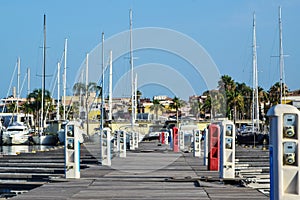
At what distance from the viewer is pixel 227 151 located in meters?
17.4

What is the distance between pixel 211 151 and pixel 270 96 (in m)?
102

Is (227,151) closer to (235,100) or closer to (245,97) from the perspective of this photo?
(235,100)

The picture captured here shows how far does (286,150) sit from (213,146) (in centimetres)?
1135

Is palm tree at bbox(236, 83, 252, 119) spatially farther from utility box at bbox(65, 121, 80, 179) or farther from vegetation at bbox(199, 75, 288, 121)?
utility box at bbox(65, 121, 80, 179)

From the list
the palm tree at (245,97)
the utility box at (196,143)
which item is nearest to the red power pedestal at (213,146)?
the utility box at (196,143)

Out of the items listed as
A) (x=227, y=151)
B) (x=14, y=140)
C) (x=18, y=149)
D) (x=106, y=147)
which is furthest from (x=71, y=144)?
(x=14, y=140)

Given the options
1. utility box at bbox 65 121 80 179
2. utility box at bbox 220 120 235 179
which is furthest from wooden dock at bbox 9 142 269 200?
utility box at bbox 65 121 80 179

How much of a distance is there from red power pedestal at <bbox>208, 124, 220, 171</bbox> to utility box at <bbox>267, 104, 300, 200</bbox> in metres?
10.7

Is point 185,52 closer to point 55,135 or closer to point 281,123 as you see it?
point 281,123

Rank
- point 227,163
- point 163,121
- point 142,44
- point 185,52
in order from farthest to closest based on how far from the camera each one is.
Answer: point 163,121 → point 142,44 → point 185,52 → point 227,163

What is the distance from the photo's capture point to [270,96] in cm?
12106

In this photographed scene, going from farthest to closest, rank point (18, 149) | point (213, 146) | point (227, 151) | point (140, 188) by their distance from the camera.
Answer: point (18, 149) < point (213, 146) < point (227, 151) < point (140, 188)

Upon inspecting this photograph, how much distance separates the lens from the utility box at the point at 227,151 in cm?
1728

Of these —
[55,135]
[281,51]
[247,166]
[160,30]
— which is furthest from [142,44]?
[55,135]
